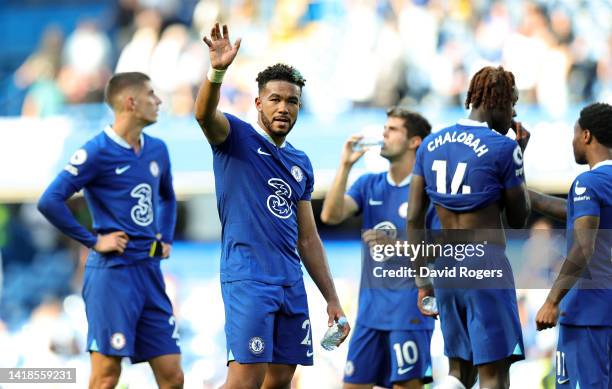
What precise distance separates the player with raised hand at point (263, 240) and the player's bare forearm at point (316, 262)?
188 millimetres

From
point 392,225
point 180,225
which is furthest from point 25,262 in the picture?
point 392,225

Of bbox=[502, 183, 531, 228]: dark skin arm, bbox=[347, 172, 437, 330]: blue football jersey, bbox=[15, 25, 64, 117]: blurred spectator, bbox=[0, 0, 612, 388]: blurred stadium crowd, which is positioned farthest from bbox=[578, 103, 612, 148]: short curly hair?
bbox=[15, 25, 64, 117]: blurred spectator

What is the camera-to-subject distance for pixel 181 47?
18250mm

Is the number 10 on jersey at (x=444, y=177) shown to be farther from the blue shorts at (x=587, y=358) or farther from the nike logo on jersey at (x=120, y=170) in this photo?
the nike logo on jersey at (x=120, y=170)

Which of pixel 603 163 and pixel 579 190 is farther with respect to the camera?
pixel 603 163

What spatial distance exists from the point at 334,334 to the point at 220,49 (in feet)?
6.14

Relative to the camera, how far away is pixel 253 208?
6.81 m

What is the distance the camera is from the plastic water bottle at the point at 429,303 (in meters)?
7.55

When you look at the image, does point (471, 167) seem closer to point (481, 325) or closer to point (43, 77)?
point (481, 325)

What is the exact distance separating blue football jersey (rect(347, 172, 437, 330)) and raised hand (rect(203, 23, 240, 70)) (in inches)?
112

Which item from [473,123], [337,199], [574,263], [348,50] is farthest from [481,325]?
[348,50]

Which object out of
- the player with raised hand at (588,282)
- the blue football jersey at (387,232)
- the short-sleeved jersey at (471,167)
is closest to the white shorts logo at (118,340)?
the blue football jersey at (387,232)

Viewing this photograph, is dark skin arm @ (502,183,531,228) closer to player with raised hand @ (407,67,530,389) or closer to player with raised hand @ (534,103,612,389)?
player with raised hand @ (407,67,530,389)

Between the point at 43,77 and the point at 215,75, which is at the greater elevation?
the point at 43,77
